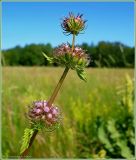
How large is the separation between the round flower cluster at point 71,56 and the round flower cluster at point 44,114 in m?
0.12

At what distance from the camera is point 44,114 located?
43.2 inches

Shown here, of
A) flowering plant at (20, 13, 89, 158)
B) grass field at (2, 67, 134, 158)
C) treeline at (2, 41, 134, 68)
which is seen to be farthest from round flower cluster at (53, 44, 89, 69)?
grass field at (2, 67, 134, 158)

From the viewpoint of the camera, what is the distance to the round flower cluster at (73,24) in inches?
42.5

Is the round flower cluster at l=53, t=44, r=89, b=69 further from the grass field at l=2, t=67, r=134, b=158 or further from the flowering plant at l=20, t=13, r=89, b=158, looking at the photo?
the grass field at l=2, t=67, r=134, b=158

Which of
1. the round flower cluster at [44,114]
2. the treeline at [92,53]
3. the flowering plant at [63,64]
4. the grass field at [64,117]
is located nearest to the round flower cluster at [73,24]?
the flowering plant at [63,64]

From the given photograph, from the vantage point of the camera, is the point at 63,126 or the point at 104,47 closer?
the point at 63,126

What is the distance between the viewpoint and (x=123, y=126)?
13.2 ft

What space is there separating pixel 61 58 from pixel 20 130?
3.10 meters

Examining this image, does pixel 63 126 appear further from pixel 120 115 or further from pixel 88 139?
pixel 120 115

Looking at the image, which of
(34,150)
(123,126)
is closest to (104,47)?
(123,126)

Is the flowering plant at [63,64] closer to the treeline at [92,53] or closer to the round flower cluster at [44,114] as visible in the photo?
the round flower cluster at [44,114]

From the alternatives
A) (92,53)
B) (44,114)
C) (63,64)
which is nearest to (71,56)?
(63,64)

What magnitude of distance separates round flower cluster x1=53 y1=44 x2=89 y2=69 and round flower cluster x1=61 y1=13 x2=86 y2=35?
0.15 ft

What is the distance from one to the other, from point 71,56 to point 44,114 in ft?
0.56
